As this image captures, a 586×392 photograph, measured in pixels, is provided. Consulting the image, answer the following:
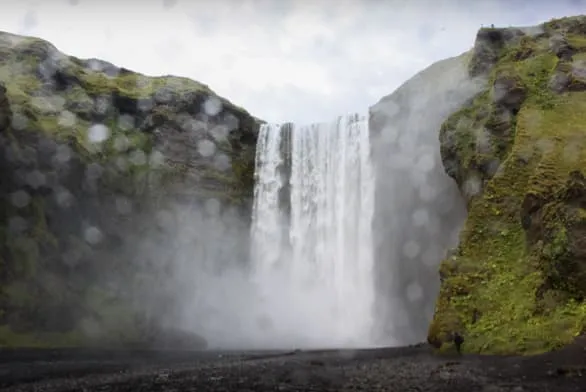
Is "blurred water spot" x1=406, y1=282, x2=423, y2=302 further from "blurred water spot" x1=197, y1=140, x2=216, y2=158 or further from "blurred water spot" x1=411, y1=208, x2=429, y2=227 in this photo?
"blurred water spot" x1=197, y1=140, x2=216, y2=158

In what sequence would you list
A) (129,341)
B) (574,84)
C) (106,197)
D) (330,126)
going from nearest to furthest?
→ 1. (574,84)
2. (129,341)
3. (106,197)
4. (330,126)

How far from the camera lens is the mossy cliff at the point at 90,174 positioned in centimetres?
4328

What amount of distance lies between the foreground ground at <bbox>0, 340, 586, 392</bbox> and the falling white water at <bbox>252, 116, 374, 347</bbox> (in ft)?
65.9

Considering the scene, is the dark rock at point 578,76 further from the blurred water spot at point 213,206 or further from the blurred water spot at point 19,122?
the blurred water spot at point 19,122

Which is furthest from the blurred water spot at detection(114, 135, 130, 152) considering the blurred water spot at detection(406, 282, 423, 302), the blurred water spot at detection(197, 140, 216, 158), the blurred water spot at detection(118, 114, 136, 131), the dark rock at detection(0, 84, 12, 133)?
the blurred water spot at detection(406, 282, 423, 302)

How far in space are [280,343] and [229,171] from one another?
19.0 meters

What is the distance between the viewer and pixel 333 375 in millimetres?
19438

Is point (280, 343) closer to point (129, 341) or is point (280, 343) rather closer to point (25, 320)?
point (129, 341)

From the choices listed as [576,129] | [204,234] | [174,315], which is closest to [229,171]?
[204,234]

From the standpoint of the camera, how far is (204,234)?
53.6 meters

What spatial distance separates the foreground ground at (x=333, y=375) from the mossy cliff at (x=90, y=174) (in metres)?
17.5

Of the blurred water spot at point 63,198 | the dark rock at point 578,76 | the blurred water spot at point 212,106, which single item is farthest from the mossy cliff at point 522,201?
the blurred water spot at point 63,198

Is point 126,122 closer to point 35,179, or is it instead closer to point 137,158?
point 137,158

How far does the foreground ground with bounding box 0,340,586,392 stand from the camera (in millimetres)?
16422
